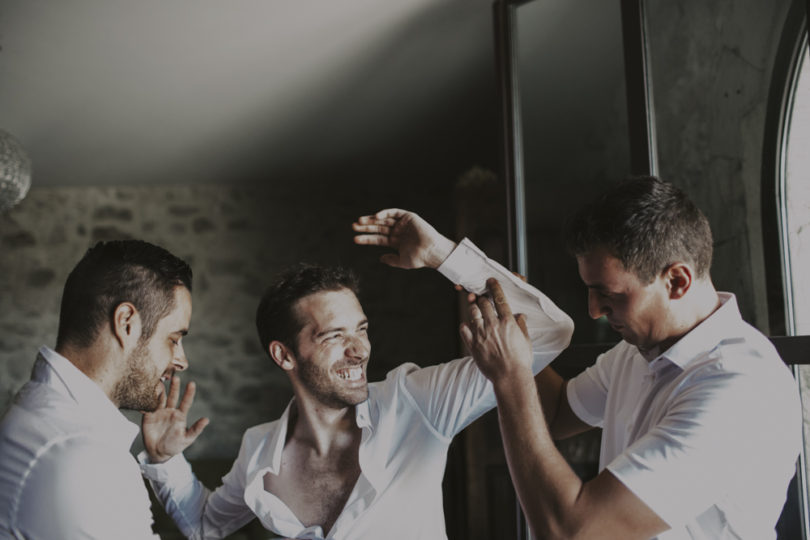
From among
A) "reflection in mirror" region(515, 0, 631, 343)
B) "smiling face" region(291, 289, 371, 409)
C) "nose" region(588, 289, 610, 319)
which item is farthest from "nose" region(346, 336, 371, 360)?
"reflection in mirror" region(515, 0, 631, 343)

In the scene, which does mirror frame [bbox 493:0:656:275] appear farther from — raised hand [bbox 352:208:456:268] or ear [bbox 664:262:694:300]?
ear [bbox 664:262:694:300]

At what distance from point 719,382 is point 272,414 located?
4.12 metres

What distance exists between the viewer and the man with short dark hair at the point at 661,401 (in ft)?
4.02

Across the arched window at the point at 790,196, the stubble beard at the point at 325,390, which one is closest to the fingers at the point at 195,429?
the stubble beard at the point at 325,390

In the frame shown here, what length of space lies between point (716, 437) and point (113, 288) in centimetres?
121

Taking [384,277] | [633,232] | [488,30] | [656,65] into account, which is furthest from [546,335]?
[384,277]

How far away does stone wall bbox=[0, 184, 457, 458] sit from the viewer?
4.96 meters

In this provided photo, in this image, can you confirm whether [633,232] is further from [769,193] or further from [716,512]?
[769,193]

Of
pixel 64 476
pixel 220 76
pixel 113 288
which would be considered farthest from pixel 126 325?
pixel 220 76

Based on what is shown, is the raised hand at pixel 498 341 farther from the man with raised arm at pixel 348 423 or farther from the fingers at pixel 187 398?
the fingers at pixel 187 398

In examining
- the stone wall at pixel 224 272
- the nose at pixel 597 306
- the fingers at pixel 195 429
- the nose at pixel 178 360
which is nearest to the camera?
the nose at pixel 597 306

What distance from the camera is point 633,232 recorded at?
55.2 inches

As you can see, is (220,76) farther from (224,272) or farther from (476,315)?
(476,315)

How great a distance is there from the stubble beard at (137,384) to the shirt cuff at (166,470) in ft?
1.43
